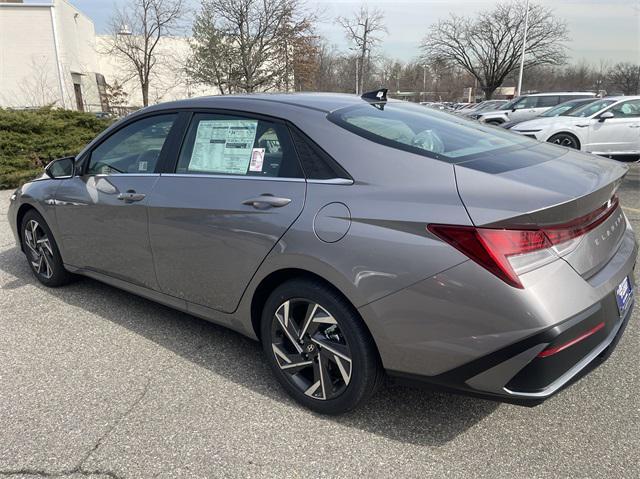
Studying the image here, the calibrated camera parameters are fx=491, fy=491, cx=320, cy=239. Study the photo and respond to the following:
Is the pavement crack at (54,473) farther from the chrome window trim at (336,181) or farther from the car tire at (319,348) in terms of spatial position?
the chrome window trim at (336,181)

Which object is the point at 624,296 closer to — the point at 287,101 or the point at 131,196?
the point at 287,101

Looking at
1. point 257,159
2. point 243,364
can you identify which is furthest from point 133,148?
point 243,364

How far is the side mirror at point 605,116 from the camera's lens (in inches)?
408

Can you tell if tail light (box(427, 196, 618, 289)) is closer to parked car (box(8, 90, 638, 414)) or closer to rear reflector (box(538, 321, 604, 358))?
parked car (box(8, 90, 638, 414))

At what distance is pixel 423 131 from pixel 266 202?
946mm

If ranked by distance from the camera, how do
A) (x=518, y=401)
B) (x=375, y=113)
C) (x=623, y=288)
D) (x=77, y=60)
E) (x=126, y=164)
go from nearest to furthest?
(x=518, y=401) → (x=623, y=288) → (x=375, y=113) → (x=126, y=164) → (x=77, y=60)

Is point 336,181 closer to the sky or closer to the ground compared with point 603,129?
closer to the sky

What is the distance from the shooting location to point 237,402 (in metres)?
2.65

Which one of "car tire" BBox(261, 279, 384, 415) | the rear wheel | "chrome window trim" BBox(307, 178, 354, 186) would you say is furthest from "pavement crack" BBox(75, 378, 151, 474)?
the rear wheel

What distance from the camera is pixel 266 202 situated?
2521 mm

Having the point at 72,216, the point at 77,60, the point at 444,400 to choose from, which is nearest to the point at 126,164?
the point at 72,216

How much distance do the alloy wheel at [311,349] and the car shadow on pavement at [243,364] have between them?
0.56 ft

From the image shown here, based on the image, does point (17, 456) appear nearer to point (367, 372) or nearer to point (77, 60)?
point (367, 372)

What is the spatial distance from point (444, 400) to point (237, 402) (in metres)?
1.11
